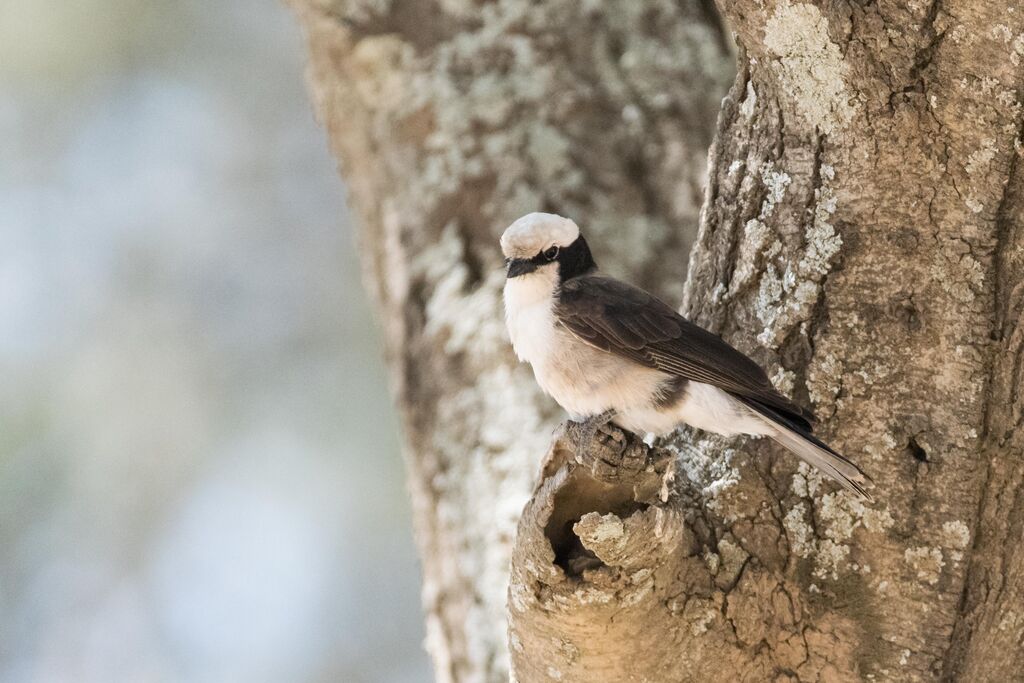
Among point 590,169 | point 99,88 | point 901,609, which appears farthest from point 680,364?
point 99,88

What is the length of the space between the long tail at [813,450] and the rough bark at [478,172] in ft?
3.69

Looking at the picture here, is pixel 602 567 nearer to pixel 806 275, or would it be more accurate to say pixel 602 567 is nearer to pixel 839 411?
pixel 839 411

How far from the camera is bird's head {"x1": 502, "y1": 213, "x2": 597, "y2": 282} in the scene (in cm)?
314

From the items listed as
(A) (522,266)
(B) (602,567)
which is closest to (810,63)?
(A) (522,266)

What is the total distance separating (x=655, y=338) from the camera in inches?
113

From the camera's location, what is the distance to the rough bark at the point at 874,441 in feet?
8.52

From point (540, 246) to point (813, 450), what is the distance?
0.93 m

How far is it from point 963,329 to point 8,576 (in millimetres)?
5753

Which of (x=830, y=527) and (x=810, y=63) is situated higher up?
(x=810, y=63)

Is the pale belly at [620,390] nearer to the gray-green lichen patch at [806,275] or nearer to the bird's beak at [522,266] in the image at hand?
the bird's beak at [522,266]

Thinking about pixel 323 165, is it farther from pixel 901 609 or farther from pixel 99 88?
pixel 901 609

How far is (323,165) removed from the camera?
8.06m

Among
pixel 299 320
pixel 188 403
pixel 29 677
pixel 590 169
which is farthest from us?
pixel 299 320

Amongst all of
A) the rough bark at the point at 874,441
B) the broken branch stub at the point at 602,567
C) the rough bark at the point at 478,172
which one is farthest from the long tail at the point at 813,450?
the rough bark at the point at 478,172
